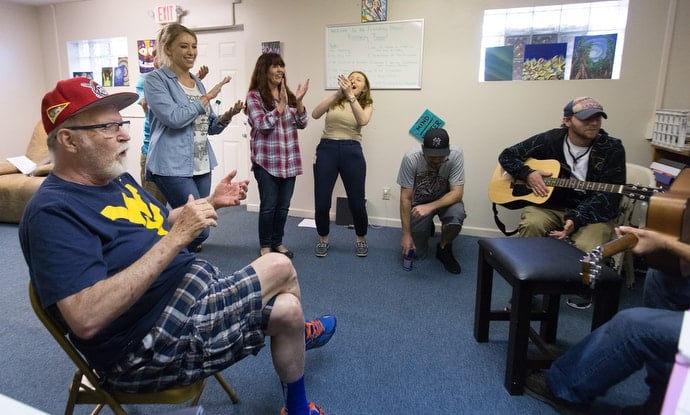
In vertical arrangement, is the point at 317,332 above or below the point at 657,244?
below

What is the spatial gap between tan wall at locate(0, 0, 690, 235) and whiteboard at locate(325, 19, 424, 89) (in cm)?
7

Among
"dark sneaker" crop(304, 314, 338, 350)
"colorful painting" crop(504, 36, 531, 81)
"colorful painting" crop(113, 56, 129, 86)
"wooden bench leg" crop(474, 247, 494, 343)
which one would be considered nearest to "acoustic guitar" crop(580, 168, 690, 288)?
"wooden bench leg" crop(474, 247, 494, 343)

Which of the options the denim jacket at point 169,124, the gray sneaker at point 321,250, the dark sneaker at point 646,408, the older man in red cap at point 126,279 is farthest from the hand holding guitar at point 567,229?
the denim jacket at point 169,124

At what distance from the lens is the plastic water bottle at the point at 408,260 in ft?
9.10

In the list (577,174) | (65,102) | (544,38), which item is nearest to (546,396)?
(577,174)

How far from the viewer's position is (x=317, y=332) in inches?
67.3

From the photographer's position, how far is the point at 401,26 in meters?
3.41

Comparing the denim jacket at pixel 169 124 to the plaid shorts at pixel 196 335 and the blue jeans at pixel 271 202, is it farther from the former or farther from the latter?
the plaid shorts at pixel 196 335

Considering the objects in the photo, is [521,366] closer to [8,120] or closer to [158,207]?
[158,207]

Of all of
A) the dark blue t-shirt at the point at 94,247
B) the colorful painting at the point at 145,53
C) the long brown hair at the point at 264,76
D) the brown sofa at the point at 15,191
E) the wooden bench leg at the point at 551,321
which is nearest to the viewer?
the dark blue t-shirt at the point at 94,247

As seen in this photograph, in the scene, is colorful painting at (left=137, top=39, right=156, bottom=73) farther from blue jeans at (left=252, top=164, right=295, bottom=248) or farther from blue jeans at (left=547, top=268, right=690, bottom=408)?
blue jeans at (left=547, top=268, right=690, bottom=408)

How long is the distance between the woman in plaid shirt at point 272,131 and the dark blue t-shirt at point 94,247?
1.46 m

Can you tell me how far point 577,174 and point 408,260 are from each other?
1.11 m

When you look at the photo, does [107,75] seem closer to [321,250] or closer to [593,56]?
[321,250]
